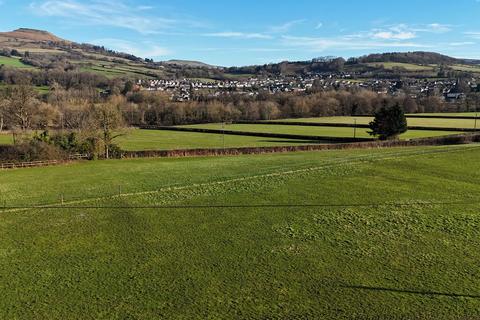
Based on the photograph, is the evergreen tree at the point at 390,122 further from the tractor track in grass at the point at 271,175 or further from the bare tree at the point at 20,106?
the bare tree at the point at 20,106

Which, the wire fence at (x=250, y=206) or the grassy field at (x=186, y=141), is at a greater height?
the wire fence at (x=250, y=206)

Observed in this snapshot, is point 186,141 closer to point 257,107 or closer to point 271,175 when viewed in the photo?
point 271,175

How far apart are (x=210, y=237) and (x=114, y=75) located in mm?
189262

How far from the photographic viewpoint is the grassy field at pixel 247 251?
1512 cm

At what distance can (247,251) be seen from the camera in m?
20.2

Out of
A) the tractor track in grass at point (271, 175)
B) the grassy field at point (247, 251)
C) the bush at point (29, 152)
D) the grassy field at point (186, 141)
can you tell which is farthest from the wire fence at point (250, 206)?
the grassy field at point (186, 141)

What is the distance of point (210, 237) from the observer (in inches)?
869

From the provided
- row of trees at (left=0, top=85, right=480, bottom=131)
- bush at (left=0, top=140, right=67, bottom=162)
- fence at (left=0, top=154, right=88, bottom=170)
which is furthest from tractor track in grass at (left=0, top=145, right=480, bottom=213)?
row of trees at (left=0, top=85, right=480, bottom=131)

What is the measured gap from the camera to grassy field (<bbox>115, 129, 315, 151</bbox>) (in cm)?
7362

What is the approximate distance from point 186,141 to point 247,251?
63762 millimetres

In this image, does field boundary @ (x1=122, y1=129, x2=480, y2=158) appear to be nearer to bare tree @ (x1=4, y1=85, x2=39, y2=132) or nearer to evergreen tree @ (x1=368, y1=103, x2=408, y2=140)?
evergreen tree @ (x1=368, y1=103, x2=408, y2=140)

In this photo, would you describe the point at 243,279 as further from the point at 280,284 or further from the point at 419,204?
the point at 419,204

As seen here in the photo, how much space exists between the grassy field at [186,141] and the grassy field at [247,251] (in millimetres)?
37549

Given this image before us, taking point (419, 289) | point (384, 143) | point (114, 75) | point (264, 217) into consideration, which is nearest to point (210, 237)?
point (264, 217)
